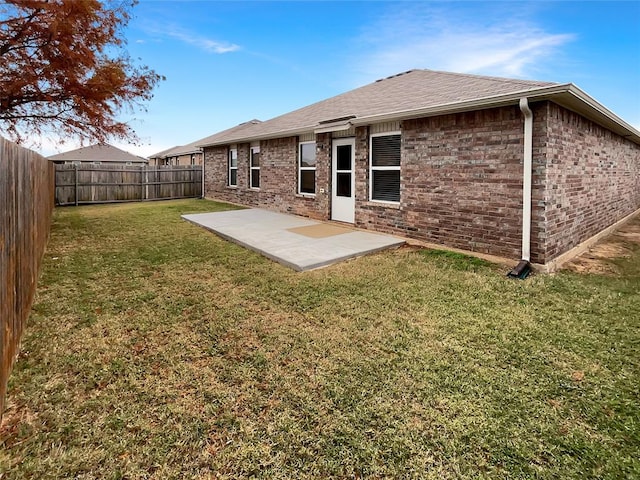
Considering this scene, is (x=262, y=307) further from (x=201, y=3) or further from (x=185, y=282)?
(x=201, y=3)

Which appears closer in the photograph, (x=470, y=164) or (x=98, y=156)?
(x=470, y=164)

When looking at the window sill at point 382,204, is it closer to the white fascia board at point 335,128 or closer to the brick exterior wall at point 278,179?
the brick exterior wall at point 278,179

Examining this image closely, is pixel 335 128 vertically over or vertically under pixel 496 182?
over

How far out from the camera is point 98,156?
106 ft

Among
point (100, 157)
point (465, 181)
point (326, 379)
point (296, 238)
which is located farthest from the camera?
point (100, 157)

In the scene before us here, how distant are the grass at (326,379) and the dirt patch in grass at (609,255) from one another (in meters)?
0.92

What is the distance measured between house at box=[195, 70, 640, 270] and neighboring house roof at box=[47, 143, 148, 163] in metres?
26.7

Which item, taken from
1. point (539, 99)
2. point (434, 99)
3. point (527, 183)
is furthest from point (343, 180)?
point (539, 99)

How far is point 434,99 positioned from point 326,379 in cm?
668

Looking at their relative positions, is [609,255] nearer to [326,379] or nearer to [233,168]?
[326,379]

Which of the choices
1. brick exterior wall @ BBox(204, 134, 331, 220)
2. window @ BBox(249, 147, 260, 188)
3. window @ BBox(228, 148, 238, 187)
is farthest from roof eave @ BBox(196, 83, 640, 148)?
window @ BBox(228, 148, 238, 187)

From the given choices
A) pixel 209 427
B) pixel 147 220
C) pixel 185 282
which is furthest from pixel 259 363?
pixel 147 220

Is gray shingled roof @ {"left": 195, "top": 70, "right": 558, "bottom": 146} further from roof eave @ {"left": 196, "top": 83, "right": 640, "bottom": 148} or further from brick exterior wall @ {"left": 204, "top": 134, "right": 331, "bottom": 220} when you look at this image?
brick exterior wall @ {"left": 204, "top": 134, "right": 331, "bottom": 220}

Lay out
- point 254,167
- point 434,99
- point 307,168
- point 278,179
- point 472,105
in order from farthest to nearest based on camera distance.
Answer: point 254,167 < point 278,179 < point 307,168 < point 434,99 < point 472,105
